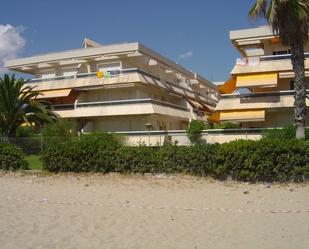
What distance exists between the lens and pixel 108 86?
43531 millimetres

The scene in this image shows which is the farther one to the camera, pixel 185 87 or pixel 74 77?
pixel 185 87

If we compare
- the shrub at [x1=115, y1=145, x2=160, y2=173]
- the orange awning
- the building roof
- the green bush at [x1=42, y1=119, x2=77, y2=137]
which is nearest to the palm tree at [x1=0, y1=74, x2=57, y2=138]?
the green bush at [x1=42, y1=119, x2=77, y2=137]

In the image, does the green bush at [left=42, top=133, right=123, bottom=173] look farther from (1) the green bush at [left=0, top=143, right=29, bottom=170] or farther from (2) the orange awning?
(2) the orange awning

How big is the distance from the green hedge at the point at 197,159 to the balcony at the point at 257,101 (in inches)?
713

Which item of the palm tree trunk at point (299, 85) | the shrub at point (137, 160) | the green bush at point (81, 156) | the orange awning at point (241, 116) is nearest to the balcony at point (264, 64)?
the orange awning at point (241, 116)

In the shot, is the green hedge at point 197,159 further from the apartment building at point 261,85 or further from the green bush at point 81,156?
the apartment building at point 261,85

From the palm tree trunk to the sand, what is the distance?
7.82 meters

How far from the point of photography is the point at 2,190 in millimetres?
16266

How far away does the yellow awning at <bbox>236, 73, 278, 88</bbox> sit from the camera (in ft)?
116

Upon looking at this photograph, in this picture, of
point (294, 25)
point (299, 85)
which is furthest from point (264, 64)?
point (294, 25)

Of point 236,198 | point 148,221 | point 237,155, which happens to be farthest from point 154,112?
point 148,221

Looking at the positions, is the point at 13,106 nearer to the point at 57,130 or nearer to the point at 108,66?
the point at 57,130

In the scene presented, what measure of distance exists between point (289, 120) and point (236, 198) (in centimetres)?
2359

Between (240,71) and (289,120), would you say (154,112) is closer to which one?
(240,71)
